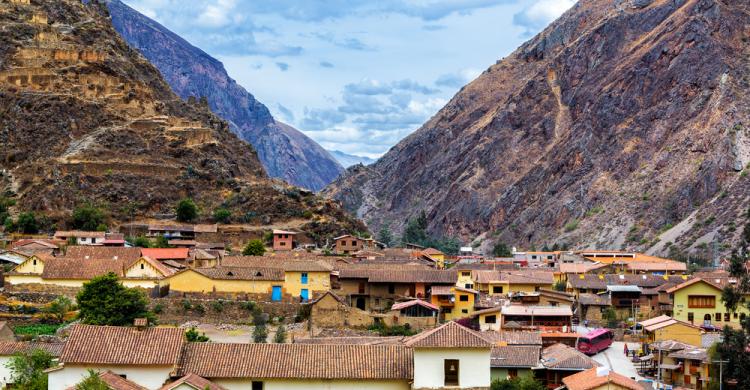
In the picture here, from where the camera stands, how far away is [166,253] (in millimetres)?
78000

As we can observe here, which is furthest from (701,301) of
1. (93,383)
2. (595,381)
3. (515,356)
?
(93,383)

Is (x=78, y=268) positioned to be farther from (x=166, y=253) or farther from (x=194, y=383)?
(x=194, y=383)

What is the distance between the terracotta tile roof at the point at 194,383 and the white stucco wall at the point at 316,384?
0.81 m

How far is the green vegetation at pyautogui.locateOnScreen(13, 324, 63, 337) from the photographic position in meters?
56.4

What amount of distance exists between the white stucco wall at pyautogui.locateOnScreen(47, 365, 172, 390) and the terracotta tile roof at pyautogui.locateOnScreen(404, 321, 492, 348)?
846cm

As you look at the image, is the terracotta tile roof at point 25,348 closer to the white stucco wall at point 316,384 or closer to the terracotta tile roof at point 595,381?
the white stucco wall at point 316,384

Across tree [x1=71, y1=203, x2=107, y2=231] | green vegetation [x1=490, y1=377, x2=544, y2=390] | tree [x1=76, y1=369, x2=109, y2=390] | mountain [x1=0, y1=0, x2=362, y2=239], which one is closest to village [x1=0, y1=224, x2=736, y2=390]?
green vegetation [x1=490, y1=377, x2=544, y2=390]

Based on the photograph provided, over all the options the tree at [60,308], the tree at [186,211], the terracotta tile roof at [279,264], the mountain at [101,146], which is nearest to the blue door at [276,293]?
the terracotta tile roof at [279,264]

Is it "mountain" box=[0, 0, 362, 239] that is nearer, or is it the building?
the building

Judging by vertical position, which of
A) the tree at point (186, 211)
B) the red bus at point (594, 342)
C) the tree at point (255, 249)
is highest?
the tree at point (186, 211)

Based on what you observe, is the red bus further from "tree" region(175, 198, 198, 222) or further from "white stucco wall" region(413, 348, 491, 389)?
"tree" region(175, 198, 198, 222)

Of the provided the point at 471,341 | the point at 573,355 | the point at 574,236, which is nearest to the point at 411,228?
the point at 574,236

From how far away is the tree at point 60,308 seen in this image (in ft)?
196

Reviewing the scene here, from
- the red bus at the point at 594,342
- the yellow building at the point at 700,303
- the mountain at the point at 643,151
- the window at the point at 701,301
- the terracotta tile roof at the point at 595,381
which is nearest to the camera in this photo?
the terracotta tile roof at the point at 595,381
